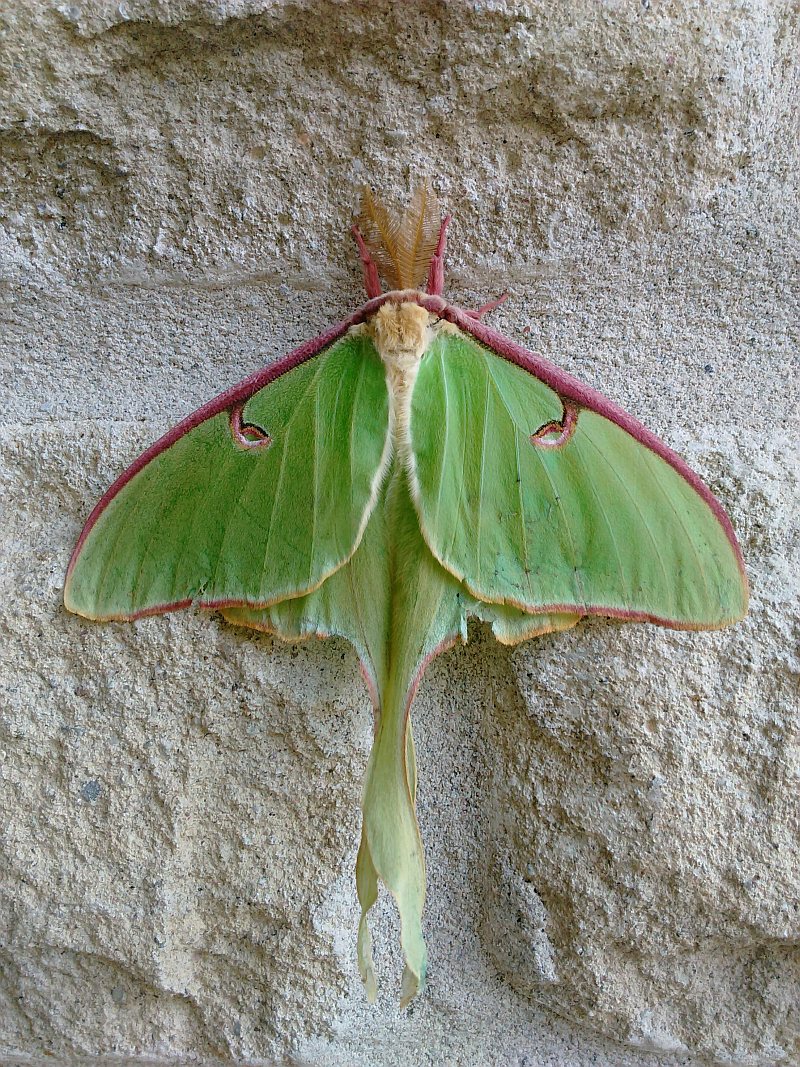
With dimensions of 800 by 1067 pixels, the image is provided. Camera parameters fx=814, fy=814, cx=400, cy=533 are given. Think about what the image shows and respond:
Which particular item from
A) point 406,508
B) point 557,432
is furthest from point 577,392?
point 406,508

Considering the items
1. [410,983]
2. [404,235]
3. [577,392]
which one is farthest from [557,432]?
[410,983]

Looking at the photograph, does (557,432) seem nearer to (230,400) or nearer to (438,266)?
(438,266)

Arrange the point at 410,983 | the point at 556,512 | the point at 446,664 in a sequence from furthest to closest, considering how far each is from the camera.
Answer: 1. the point at 446,664
2. the point at 556,512
3. the point at 410,983

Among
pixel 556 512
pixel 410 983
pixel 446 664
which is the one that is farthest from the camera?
pixel 446 664

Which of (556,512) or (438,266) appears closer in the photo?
(556,512)

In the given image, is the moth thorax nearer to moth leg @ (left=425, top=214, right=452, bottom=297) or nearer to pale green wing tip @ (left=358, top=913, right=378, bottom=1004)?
moth leg @ (left=425, top=214, right=452, bottom=297)

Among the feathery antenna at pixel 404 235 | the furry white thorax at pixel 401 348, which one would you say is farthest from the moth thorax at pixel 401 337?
the feathery antenna at pixel 404 235

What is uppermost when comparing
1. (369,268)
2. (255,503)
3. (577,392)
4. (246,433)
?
(369,268)

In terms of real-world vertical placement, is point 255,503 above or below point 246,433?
below

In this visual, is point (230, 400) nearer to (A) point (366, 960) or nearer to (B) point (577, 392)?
(B) point (577, 392)
